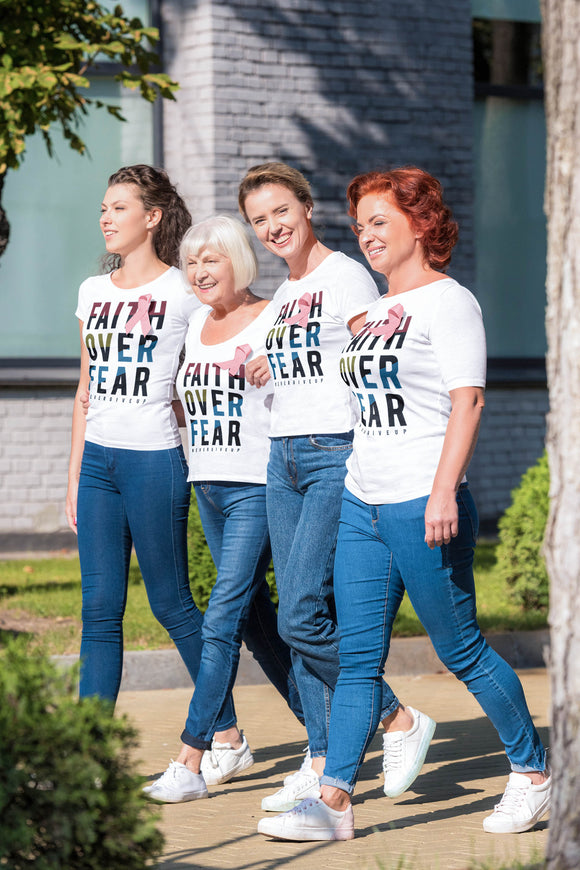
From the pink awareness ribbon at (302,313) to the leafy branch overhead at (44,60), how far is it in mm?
2931

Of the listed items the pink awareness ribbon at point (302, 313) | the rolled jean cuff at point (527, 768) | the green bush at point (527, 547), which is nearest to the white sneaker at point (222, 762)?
the rolled jean cuff at point (527, 768)

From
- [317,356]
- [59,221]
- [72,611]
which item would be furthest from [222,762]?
[59,221]

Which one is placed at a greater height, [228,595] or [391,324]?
[391,324]

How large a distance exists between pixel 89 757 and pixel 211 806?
2258mm

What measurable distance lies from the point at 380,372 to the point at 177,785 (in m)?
1.73

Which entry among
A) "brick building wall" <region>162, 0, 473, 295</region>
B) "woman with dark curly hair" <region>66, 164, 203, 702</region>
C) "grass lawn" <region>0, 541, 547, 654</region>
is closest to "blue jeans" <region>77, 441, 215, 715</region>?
"woman with dark curly hair" <region>66, 164, 203, 702</region>

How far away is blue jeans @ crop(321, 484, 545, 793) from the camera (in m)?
4.32

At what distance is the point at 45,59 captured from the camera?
24.5ft

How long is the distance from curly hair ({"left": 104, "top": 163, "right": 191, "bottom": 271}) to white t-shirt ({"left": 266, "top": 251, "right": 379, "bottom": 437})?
789 mm

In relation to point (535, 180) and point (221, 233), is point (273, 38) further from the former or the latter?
point (221, 233)

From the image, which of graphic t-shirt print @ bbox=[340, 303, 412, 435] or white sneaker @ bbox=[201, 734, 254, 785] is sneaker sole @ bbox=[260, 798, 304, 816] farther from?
graphic t-shirt print @ bbox=[340, 303, 412, 435]

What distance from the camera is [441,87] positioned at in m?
13.9

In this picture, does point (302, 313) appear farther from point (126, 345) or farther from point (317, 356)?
point (126, 345)

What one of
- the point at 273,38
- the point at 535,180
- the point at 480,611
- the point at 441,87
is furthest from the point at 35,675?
the point at 535,180
